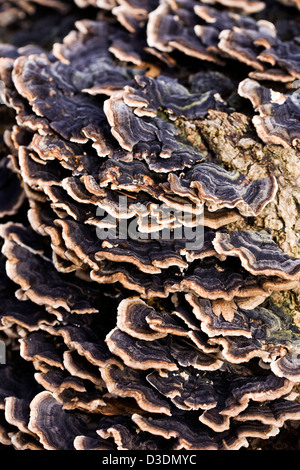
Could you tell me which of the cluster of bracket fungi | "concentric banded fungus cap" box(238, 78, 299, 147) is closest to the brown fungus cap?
the cluster of bracket fungi

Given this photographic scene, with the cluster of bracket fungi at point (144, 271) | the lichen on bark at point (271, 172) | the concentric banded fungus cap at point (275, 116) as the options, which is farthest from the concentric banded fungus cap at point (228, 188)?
the concentric banded fungus cap at point (275, 116)

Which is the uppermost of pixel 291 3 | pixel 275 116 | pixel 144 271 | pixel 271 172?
pixel 291 3

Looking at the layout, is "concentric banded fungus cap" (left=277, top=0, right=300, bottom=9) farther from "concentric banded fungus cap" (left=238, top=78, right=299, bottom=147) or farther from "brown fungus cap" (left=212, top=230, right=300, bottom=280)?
"brown fungus cap" (left=212, top=230, right=300, bottom=280)

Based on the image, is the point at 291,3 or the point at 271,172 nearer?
the point at 271,172

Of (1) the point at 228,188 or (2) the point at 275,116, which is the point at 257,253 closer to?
(1) the point at 228,188

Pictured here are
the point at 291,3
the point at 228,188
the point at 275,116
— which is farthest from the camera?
the point at 291,3

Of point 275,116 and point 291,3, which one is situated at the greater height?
point 291,3

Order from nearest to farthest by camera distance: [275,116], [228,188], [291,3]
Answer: [228,188] → [275,116] → [291,3]

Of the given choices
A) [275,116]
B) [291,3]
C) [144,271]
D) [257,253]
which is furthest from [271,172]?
[291,3]

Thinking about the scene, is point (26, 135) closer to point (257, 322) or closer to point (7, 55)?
point (7, 55)
